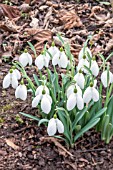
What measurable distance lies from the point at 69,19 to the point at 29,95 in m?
1.14

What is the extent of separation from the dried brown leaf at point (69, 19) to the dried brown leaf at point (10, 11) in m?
0.42

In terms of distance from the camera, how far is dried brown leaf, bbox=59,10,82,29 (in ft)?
12.8

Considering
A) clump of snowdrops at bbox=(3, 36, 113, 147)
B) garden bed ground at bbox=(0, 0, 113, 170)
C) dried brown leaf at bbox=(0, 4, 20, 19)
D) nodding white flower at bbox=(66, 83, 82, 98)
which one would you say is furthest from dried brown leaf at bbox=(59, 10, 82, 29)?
nodding white flower at bbox=(66, 83, 82, 98)

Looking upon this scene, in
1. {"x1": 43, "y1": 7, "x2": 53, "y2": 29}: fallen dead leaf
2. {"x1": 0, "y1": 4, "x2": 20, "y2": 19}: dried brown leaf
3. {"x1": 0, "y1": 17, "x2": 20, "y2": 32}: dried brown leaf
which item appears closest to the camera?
{"x1": 0, "y1": 17, "x2": 20, "y2": 32}: dried brown leaf

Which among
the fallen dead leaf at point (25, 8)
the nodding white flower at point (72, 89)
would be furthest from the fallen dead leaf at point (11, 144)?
the fallen dead leaf at point (25, 8)

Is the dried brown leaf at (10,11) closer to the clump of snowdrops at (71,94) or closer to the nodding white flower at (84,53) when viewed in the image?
the clump of snowdrops at (71,94)

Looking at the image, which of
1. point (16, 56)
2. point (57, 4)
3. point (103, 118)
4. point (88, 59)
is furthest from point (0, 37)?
point (103, 118)

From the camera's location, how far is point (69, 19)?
3957 millimetres

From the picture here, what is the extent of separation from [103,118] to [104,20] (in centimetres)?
161

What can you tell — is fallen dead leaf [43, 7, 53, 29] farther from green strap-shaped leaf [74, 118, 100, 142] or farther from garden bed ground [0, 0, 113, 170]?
green strap-shaped leaf [74, 118, 100, 142]

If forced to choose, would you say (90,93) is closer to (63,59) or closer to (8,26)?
(63,59)

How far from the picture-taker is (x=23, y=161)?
2.65m

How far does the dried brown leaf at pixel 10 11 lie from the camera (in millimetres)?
4012

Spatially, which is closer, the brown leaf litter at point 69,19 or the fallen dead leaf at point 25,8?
the brown leaf litter at point 69,19
